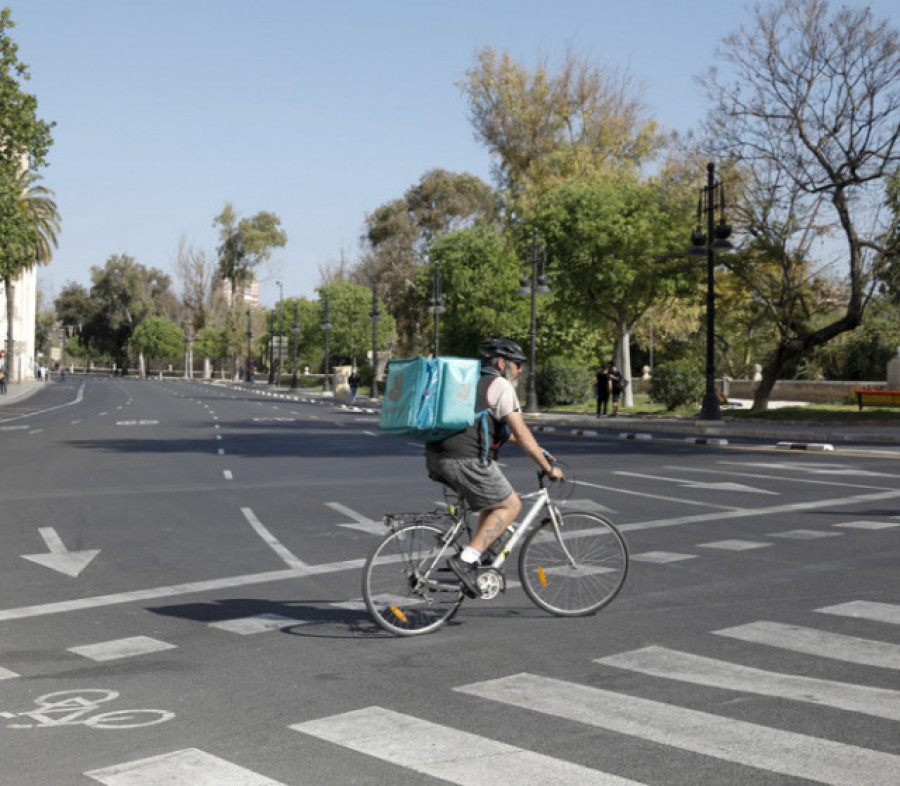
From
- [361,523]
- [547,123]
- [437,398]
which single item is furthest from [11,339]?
[437,398]

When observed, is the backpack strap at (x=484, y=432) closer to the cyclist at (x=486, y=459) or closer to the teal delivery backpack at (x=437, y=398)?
the cyclist at (x=486, y=459)

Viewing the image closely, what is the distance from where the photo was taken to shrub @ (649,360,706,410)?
140 feet

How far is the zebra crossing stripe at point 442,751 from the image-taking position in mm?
4398

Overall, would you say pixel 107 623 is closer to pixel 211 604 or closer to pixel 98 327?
pixel 211 604

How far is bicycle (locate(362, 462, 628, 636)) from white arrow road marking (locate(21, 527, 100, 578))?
3.60 meters

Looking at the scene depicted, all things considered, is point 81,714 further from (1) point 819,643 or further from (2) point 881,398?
(2) point 881,398

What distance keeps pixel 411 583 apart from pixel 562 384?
43171 mm

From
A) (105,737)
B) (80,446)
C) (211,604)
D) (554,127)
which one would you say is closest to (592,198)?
(554,127)

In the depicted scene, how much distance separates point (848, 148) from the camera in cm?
3325

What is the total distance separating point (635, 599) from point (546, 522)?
1.16 meters

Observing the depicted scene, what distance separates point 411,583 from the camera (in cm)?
707

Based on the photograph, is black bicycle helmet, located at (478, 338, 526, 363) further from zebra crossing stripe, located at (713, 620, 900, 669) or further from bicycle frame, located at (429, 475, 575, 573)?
zebra crossing stripe, located at (713, 620, 900, 669)

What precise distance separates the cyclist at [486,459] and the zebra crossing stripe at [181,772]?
2.68 m

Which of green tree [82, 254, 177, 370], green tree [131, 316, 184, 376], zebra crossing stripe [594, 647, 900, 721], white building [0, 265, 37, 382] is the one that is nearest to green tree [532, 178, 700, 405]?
zebra crossing stripe [594, 647, 900, 721]
